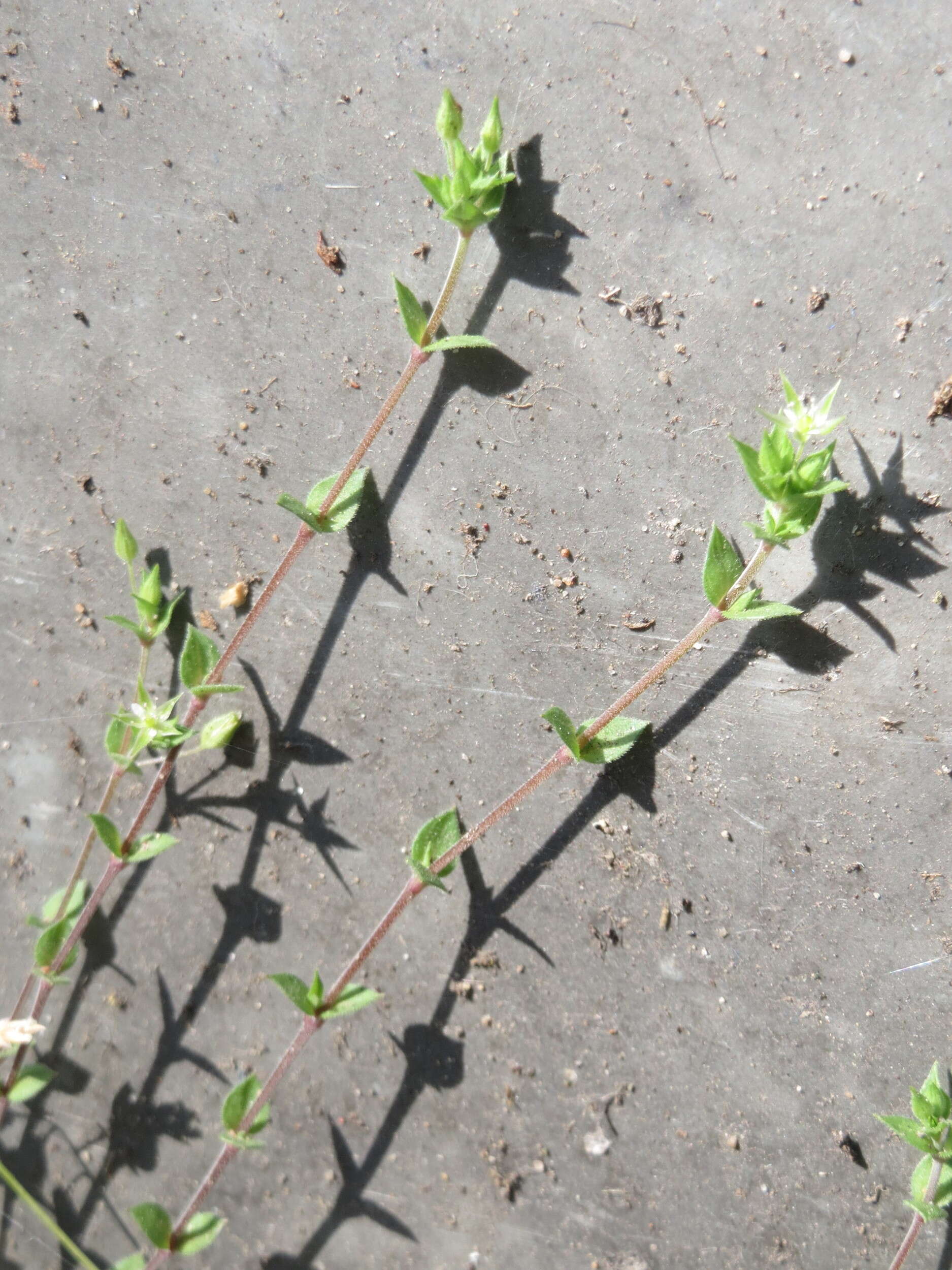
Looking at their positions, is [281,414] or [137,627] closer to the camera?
[137,627]

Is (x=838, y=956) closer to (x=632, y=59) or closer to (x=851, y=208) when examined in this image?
(x=851, y=208)

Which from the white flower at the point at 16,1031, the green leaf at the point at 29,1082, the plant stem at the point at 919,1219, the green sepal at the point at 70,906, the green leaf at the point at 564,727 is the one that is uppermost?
the green leaf at the point at 564,727

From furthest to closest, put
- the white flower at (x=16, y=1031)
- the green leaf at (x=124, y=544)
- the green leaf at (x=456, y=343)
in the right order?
the green leaf at (x=124, y=544) → the green leaf at (x=456, y=343) → the white flower at (x=16, y=1031)

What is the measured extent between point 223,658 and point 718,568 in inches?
47.6

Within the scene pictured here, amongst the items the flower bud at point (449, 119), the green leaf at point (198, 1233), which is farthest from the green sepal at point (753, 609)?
the green leaf at point (198, 1233)

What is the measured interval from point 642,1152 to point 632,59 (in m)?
2.69

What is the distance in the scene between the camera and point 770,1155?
75.9 inches

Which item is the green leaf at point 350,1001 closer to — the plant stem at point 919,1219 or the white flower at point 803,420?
the plant stem at point 919,1219

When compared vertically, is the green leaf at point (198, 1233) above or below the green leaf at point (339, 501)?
below

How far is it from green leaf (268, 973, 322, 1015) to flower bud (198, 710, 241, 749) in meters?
0.58

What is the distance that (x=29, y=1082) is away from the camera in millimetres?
2012

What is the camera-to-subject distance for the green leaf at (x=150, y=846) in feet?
6.12

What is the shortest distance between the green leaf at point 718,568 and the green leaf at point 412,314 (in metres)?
0.84

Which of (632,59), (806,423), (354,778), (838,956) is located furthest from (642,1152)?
(632,59)
